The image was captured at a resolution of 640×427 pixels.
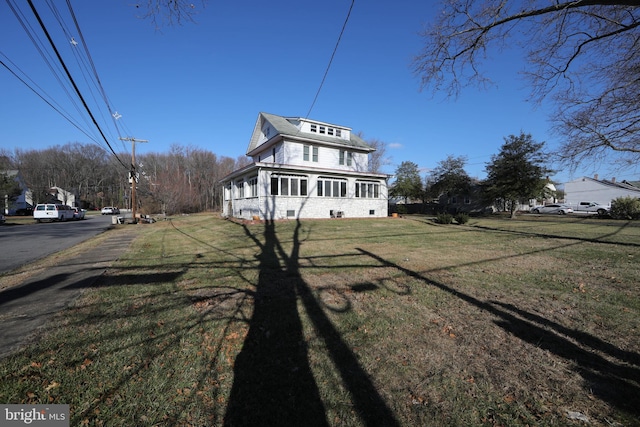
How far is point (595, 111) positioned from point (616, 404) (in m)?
10.7

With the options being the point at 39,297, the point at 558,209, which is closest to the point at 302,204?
the point at 39,297

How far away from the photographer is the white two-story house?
1848cm

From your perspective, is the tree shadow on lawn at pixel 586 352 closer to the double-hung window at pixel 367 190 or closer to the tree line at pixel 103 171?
the double-hung window at pixel 367 190

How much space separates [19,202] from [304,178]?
60.4 m

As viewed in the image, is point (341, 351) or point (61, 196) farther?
point (61, 196)

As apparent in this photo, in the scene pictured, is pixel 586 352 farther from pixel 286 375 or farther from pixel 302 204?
pixel 302 204

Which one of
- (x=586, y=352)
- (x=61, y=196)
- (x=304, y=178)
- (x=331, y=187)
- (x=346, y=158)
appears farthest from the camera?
(x=61, y=196)

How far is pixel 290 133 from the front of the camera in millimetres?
21844

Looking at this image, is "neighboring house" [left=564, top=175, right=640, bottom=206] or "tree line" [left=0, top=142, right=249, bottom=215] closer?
"neighboring house" [left=564, top=175, right=640, bottom=206]

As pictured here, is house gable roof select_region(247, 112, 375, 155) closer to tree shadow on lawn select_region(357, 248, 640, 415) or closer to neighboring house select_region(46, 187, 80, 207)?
tree shadow on lawn select_region(357, 248, 640, 415)

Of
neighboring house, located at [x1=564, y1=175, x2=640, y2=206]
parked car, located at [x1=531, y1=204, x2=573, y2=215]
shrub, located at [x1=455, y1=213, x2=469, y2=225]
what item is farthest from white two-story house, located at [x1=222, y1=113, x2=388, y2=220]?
neighboring house, located at [x1=564, y1=175, x2=640, y2=206]

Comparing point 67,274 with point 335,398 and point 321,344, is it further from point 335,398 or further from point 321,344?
point 335,398

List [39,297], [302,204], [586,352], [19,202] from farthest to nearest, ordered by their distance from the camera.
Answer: [19,202], [302,204], [39,297], [586,352]

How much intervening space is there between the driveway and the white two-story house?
11.5m
